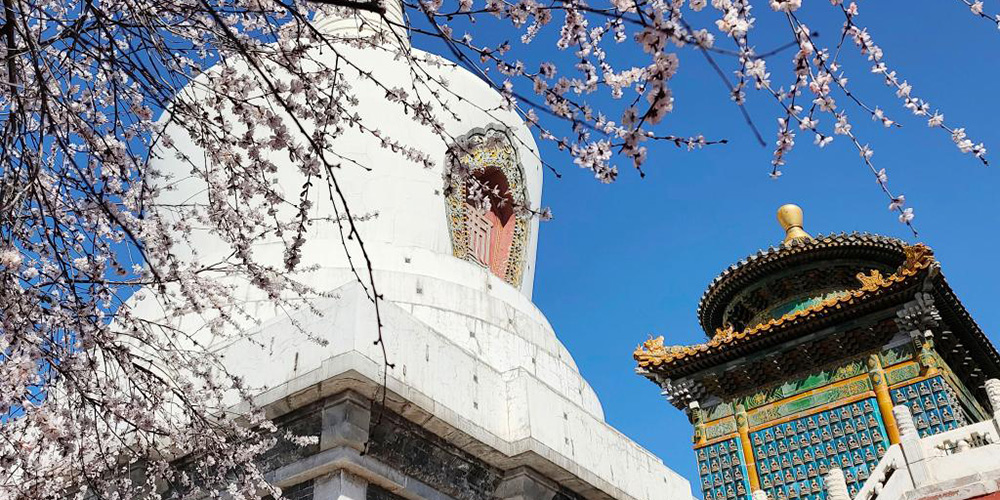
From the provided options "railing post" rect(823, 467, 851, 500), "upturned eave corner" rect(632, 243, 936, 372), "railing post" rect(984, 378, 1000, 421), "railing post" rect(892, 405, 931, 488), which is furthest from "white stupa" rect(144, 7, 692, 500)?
"upturned eave corner" rect(632, 243, 936, 372)

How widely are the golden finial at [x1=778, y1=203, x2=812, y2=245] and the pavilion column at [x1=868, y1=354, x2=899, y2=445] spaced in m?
3.83

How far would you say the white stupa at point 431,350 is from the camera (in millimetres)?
5930

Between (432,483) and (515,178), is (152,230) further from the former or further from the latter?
(515,178)

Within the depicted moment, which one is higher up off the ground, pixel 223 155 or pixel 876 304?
pixel 876 304

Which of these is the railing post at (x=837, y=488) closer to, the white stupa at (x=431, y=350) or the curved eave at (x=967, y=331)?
the white stupa at (x=431, y=350)

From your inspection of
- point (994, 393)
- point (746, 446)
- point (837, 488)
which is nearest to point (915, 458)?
point (837, 488)

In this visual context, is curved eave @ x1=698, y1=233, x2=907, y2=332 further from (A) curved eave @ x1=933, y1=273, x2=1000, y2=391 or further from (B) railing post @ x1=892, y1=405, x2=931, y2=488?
(B) railing post @ x1=892, y1=405, x2=931, y2=488

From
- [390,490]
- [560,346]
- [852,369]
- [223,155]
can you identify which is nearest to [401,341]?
[390,490]

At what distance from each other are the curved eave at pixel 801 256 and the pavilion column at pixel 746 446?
8.77ft

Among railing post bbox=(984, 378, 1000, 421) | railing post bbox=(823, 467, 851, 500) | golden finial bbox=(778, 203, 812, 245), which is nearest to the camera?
railing post bbox=(984, 378, 1000, 421)

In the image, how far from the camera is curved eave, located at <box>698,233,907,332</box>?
15.6 metres

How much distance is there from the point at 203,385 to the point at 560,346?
4.25 metres

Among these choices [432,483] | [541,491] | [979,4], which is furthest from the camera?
[541,491]

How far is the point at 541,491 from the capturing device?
23.3ft
